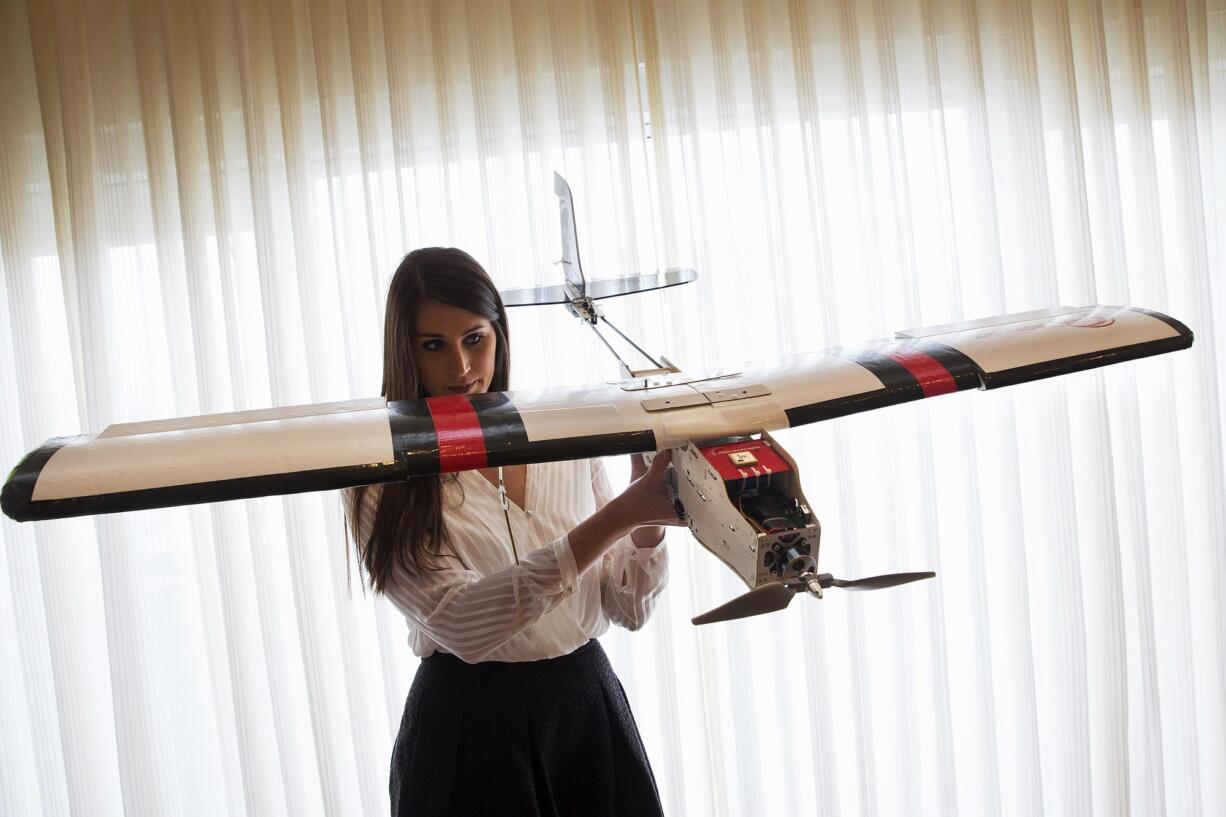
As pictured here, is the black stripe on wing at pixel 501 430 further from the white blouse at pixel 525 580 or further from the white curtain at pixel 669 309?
the white curtain at pixel 669 309

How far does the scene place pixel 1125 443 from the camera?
260 cm

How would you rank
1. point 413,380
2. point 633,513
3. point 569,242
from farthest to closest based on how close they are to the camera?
point 569,242 → point 413,380 → point 633,513

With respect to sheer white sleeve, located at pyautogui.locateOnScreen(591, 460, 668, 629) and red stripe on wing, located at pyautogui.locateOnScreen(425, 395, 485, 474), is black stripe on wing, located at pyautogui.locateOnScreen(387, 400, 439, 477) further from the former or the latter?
sheer white sleeve, located at pyautogui.locateOnScreen(591, 460, 668, 629)

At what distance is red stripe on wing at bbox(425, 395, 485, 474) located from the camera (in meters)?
1.10

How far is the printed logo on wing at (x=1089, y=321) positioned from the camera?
1.44 metres

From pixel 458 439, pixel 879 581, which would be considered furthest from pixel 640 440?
pixel 879 581

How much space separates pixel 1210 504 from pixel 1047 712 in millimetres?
753

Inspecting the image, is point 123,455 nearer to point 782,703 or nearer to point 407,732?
point 407,732

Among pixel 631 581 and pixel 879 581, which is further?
pixel 631 581

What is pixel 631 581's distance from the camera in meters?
1.50

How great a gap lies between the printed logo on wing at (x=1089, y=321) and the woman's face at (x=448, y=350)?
938 mm

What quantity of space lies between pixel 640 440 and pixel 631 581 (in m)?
0.42

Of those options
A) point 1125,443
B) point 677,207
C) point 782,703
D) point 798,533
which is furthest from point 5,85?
point 1125,443

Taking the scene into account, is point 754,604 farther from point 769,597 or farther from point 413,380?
point 413,380
